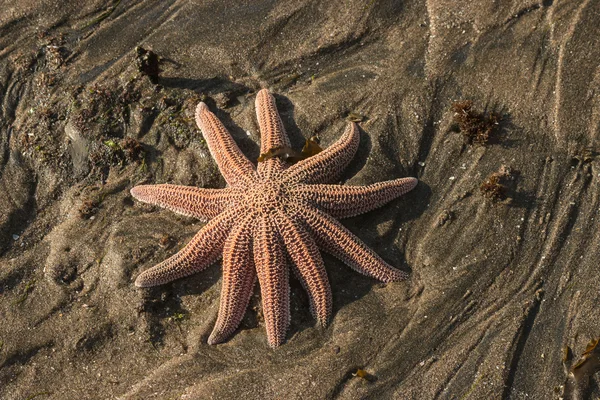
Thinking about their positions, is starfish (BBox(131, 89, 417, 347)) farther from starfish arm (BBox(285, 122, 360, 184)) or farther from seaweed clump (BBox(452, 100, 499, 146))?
seaweed clump (BBox(452, 100, 499, 146))

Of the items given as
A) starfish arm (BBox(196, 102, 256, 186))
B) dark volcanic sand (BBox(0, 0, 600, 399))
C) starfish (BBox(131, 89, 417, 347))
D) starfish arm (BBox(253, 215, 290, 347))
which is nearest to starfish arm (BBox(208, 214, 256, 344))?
starfish (BBox(131, 89, 417, 347))

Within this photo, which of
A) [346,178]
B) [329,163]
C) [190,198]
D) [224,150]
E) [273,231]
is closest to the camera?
[273,231]

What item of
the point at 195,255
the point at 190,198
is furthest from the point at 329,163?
the point at 195,255

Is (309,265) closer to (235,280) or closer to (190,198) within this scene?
(235,280)

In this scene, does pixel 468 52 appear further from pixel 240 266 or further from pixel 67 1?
pixel 67 1

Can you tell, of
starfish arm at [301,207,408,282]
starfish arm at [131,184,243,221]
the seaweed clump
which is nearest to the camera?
starfish arm at [301,207,408,282]

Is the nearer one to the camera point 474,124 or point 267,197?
point 267,197

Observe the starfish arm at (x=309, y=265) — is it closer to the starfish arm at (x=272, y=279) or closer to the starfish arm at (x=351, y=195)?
the starfish arm at (x=272, y=279)

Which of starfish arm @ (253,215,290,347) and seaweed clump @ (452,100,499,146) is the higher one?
seaweed clump @ (452,100,499,146)
